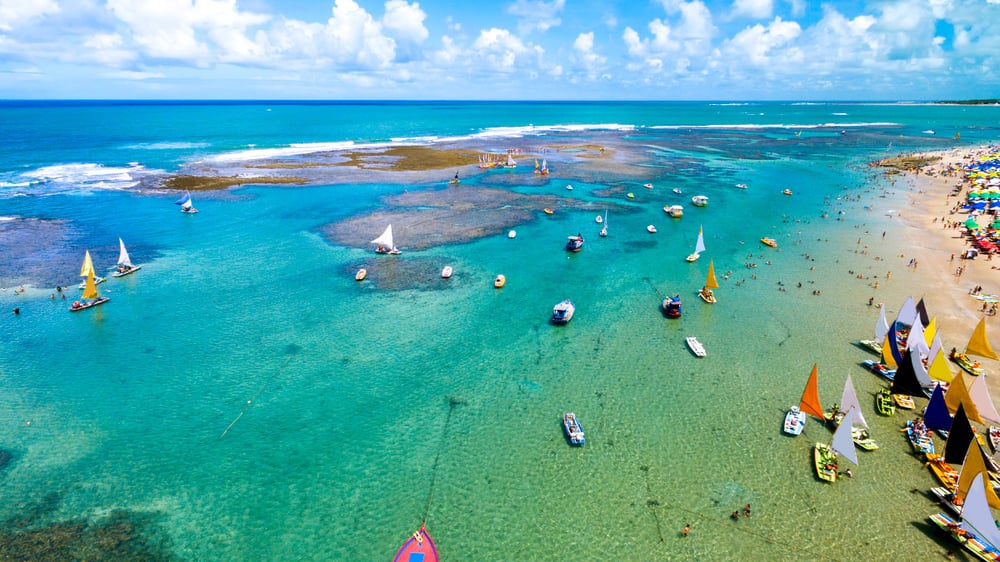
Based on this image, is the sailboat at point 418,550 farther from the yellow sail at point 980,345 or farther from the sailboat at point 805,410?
the yellow sail at point 980,345

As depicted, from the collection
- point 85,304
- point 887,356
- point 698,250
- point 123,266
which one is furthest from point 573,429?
point 123,266

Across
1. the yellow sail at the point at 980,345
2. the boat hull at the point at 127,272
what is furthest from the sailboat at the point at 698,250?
the boat hull at the point at 127,272

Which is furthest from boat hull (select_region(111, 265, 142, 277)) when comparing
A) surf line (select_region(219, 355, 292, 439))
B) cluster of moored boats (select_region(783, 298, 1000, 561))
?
cluster of moored boats (select_region(783, 298, 1000, 561))

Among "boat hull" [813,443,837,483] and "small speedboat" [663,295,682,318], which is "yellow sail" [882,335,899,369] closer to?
"boat hull" [813,443,837,483]

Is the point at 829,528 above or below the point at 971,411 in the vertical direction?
below

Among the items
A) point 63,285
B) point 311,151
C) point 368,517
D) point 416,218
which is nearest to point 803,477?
point 368,517

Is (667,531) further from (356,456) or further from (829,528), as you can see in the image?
(356,456)
